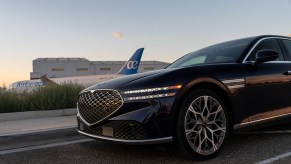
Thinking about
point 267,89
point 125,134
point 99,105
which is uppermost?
point 267,89

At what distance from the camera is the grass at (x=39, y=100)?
28.4ft

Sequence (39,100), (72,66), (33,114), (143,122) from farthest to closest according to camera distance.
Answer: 1. (72,66)
2. (39,100)
3. (33,114)
4. (143,122)

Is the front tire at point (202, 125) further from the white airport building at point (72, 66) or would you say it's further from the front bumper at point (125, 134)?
the white airport building at point (72, 66)

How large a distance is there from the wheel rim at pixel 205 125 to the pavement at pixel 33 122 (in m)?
3.31

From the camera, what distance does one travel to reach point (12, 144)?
5008mm

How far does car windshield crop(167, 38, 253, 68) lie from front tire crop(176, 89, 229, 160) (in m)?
0.92

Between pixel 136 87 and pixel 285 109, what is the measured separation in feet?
8.01

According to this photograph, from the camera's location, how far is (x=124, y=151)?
4.23 meters

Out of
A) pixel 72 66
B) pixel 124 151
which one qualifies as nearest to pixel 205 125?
pixel 124 151

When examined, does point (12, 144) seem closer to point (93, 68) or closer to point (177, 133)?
point (177, 133)

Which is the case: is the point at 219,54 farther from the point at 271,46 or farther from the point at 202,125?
the point at 202,125

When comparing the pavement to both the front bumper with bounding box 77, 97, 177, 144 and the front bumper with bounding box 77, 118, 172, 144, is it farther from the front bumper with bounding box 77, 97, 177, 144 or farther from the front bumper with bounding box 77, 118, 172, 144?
the front bumper with bounding box 77, 97, 177, 144

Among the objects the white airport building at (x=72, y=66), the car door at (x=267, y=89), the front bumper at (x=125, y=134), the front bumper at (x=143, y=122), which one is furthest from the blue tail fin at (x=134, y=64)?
the front bumper at (x=143, y=122)

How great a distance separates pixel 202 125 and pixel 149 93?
2.49 feet
